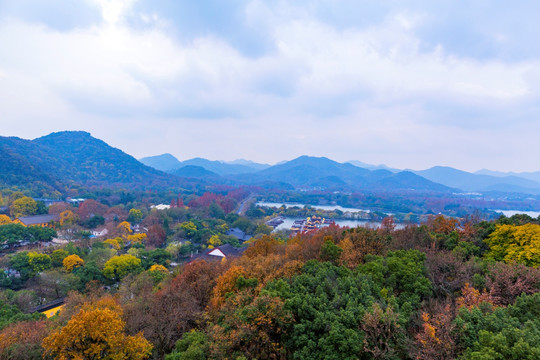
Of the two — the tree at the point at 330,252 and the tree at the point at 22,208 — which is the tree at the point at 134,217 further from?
the tree at the point at 330,252

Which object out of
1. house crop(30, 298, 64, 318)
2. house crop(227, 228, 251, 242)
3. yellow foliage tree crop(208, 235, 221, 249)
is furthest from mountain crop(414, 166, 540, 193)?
house crop(30, 298, 64, 318)

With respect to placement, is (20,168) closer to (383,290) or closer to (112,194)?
(112,194)

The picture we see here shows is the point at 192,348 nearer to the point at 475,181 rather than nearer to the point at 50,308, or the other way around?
the point at 50,308

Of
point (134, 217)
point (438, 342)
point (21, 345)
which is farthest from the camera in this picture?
point (134, 217)

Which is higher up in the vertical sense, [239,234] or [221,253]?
[221,253]

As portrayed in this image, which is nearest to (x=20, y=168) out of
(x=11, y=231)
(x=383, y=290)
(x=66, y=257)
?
(x=11, y=231)

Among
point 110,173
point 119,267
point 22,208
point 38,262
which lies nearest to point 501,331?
point 119,267

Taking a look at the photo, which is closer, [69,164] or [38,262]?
[38,262]
